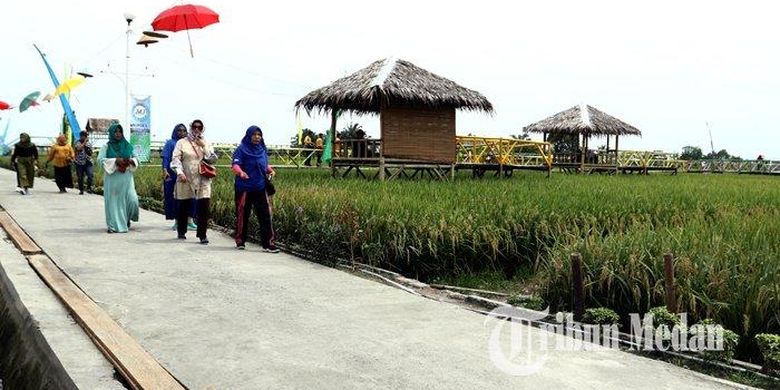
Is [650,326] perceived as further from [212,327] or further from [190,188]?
[190,188]

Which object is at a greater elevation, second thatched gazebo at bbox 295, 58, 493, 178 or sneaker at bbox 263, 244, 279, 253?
second thatched gazebo at bbox 295, 58, 493, 178

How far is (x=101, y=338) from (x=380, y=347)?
1.57 m

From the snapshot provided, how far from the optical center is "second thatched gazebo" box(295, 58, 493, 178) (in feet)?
56.7

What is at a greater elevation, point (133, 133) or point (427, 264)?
point (133, 133)

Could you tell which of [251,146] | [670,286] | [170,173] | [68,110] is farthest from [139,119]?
[670,286]

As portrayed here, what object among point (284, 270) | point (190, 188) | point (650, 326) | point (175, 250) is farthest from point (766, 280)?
point (190, 188)

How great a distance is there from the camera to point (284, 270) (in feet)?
20.9

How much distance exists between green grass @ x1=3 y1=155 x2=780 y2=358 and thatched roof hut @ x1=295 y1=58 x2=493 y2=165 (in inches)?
265

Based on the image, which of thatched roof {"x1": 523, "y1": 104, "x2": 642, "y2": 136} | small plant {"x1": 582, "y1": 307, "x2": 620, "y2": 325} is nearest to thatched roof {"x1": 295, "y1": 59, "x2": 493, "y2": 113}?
thatched roof {"x1": 523, "y1": 104, "x2": 642, "y2": 136}

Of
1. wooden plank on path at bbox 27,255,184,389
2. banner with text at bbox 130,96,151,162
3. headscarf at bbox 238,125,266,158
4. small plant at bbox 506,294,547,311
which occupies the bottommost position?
small plant at bbox 506,294,547,311

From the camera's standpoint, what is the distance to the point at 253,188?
25.1 ft

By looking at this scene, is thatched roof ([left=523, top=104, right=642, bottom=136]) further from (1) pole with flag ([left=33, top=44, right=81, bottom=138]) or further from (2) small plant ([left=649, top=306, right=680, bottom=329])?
(2) small plant ([left=649, top=306, right=680, bottom=329])

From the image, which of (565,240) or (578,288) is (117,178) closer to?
(565,240)

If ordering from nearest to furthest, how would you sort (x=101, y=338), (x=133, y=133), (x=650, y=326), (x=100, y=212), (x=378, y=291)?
(x=101, y=338) < (x=650, y=326) < (x=378, y=291) < (x=100, y=212) < (x=133, y=133)
